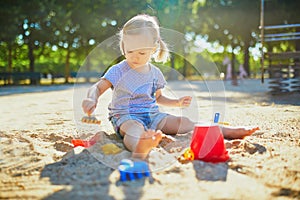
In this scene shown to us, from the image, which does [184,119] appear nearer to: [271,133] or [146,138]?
[271,133]

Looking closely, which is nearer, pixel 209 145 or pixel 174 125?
pixel 209 145

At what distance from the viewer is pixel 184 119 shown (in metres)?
2.98

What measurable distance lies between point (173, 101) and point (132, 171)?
1.35m

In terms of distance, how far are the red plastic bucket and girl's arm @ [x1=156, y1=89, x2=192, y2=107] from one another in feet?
2.27

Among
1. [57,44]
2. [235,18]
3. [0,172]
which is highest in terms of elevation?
[235,18]

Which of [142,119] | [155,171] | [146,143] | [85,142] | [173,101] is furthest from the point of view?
[173,101]

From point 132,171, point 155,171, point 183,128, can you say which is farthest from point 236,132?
point 132,171

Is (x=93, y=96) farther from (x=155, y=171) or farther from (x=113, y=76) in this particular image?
(x=155, y=171)

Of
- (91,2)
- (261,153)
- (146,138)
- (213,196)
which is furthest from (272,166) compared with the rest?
(91,2)

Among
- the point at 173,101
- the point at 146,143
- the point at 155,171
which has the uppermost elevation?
the point at 173,101

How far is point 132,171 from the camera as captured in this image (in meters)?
1.72

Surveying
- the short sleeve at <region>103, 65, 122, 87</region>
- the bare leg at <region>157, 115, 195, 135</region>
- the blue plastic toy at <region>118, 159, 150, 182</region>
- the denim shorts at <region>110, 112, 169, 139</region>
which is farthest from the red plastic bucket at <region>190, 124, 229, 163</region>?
the short sleeve at <region>103, 65, 122, 87</region>

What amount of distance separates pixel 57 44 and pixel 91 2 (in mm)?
4202

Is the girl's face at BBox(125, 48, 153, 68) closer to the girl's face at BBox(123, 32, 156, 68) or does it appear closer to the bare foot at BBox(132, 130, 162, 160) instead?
the girl's face at BBox(123, 32, 156, 68)
